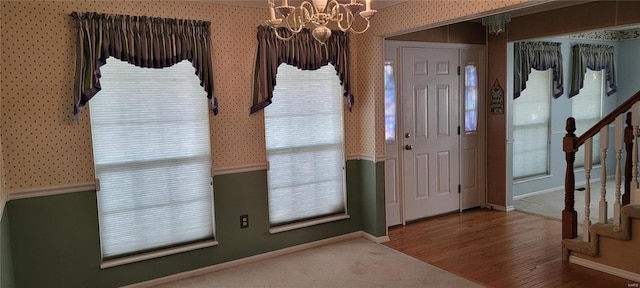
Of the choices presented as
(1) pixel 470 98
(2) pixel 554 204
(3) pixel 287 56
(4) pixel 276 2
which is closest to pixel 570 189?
(1) pixel 470 98

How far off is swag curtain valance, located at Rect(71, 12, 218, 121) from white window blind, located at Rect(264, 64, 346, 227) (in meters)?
0.67

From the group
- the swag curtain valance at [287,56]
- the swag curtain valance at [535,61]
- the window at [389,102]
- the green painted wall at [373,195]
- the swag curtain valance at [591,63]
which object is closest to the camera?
the swag curtain valance at [287,56]

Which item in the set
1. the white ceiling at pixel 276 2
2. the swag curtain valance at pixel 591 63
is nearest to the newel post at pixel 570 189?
the white ceiling at pixel 276 2

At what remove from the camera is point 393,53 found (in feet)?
15.5

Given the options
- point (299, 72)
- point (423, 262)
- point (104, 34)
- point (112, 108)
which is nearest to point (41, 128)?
point (112, 108)

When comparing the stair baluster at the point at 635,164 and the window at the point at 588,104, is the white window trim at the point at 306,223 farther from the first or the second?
the window at the point at 588,104

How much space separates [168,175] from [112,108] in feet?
2.18

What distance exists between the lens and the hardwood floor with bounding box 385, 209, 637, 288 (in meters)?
3.42

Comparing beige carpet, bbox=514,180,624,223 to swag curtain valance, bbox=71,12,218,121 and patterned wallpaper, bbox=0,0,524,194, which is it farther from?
swag curtain valance, bbox=71,12,218,121

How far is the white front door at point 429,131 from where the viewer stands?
4.89 m

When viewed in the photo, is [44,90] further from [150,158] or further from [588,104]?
[588,104]

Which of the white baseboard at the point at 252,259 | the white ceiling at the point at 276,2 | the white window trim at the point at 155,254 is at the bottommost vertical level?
the white baseboard at the point at 252,259

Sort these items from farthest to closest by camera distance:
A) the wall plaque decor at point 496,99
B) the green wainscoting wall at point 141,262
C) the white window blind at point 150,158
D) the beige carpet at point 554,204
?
the wall plaque decor at point 496,99 < the beige carpet at point 554,204 < the white window blind at point 150,158 < the green wainscoting wall at point 141,262

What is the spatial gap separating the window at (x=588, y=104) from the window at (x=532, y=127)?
2.19 ft
